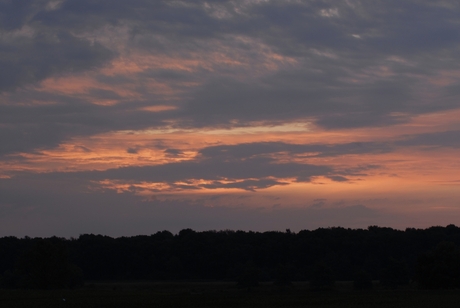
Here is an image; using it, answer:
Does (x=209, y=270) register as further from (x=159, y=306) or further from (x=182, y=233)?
(x=159, y=306)

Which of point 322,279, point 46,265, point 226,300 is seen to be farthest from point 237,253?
point 226,300

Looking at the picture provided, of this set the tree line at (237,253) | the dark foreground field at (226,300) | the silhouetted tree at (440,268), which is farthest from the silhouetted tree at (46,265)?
the silhouetted tree at (440,268)

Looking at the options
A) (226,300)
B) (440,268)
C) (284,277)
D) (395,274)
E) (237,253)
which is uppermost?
(237,253)

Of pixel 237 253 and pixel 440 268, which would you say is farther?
pixel 237 253

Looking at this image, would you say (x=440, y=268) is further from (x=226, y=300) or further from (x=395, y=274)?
(x=226, y=300)

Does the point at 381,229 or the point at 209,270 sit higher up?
the point at 381,229

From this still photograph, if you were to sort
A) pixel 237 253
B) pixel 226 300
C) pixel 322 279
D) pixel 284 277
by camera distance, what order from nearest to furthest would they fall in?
pixel 226 300
pixel 322 279
pixel 284 277
pixel 237 253

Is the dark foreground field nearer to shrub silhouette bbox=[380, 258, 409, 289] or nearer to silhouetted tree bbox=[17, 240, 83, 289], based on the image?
shrub silhouette bbox=[380, 258, 409, 289]

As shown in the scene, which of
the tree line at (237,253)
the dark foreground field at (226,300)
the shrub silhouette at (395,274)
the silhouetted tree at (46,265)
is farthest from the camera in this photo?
the tree line at (237,253)

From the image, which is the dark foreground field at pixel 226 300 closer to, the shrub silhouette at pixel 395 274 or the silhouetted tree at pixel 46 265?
the shrub silhouette at pixel 395 274

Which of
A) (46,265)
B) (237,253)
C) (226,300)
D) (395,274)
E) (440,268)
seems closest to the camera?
(226,300)

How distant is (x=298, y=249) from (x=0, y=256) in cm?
7061

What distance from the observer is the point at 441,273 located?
2950 inches

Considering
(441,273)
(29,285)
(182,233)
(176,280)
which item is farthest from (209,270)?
(441,273)
